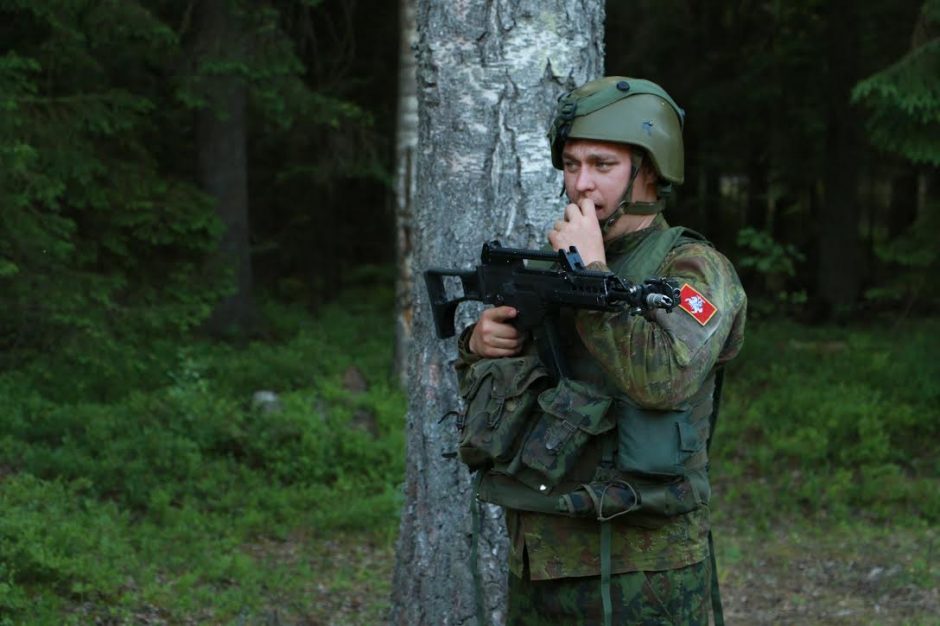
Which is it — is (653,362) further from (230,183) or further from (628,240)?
(230,183)

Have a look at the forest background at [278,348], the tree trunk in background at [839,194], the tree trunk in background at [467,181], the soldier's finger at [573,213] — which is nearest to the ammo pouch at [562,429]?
the soldier's finger at [573,213]

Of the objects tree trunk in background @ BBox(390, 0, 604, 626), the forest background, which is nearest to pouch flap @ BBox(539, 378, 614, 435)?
tree trunk in background @ BBox(390, 0, 604, 626)

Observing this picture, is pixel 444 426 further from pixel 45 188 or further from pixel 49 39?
pixel 49 39

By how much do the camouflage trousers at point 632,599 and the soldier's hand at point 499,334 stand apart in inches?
26.4

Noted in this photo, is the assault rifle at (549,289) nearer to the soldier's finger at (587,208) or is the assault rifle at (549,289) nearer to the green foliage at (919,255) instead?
the soldier's finger at (587,208)

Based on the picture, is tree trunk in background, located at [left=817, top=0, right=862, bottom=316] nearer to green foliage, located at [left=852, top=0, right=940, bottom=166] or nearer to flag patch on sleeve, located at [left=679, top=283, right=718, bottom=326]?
green foliage, located at [left=852, top=0, right=940, bottom=166]

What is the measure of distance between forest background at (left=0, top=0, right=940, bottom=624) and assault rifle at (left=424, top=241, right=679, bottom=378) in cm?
115

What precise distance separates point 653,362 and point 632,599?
71 centimetres

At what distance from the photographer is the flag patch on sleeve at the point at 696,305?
124 inches

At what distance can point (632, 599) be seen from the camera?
3328mm

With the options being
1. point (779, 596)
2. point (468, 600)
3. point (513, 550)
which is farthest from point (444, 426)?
point (779, 596)

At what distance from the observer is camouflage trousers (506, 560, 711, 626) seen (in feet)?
10.9

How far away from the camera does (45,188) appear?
28.5 ft

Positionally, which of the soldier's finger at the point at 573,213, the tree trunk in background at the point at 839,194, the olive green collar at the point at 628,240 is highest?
the soldier's finger at the point at 573,213
